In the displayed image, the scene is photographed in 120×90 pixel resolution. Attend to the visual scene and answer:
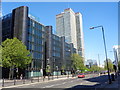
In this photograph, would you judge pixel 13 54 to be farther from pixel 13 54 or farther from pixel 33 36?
pixel 33 36

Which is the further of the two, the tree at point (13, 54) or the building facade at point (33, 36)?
the building facade at point (33, 36)

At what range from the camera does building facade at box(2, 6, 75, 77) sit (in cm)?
5800

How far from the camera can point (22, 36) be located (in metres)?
56.8

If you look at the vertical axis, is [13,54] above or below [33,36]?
below

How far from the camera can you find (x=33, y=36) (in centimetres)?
6369

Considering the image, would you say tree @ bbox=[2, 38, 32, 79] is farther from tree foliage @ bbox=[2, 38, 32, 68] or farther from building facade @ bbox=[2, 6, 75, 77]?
building facade @ bbox=[2, 6, 75, 77]

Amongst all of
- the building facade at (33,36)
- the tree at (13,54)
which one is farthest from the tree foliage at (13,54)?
the building facade at (33,36)

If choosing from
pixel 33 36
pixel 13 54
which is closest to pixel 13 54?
pixel 13 54

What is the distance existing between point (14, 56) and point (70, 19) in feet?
506

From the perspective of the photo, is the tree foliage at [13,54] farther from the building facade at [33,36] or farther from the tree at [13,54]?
the building facade at [33,36]

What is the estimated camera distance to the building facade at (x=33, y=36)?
190 feet

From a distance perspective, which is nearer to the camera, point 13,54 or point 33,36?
point 13,54

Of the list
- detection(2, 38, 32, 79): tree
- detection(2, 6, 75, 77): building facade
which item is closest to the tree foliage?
detection(2, 38, 32, 79): tree

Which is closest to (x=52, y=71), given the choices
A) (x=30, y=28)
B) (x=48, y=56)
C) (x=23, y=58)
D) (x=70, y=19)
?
(x=48, y=56)
